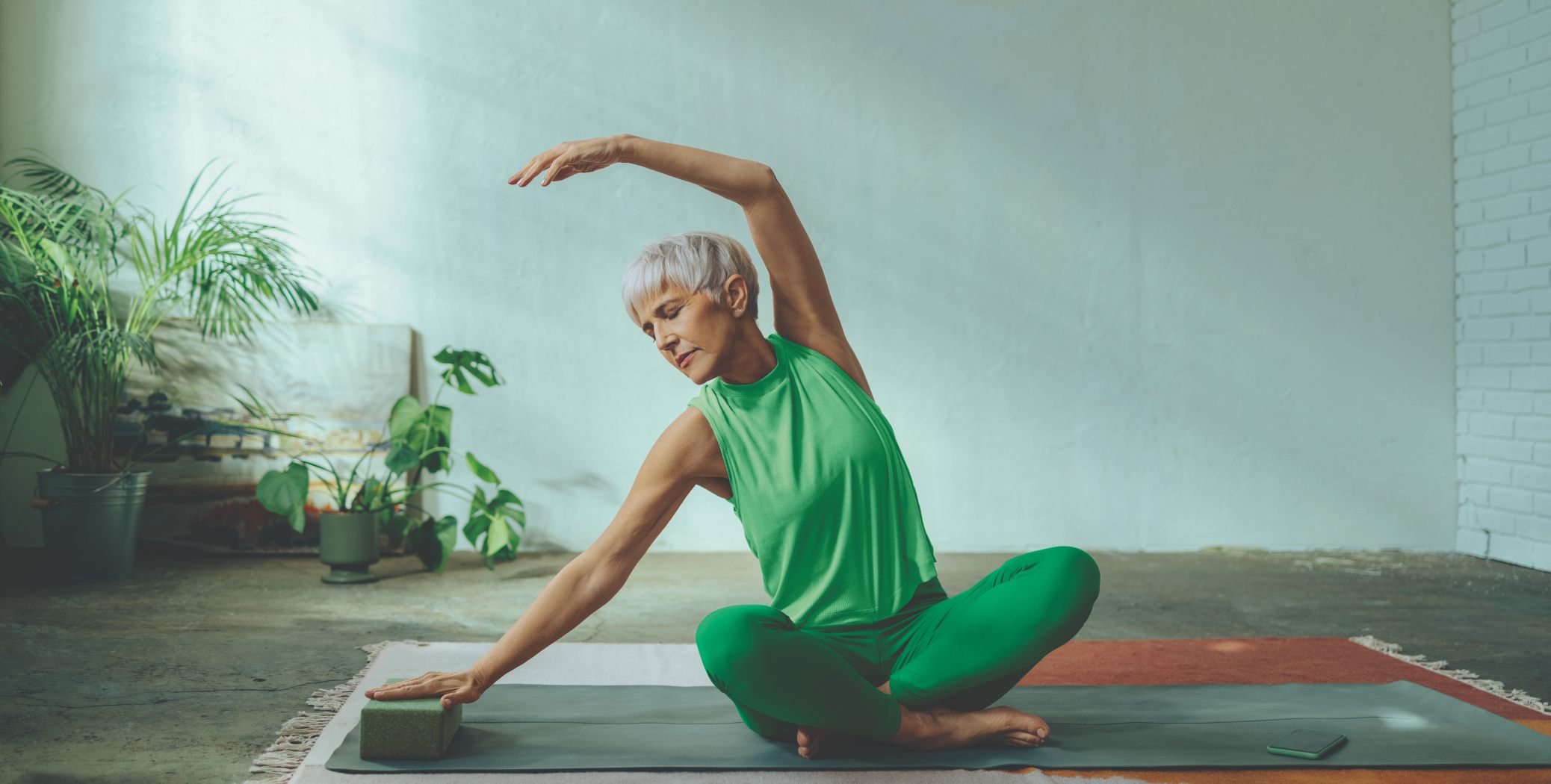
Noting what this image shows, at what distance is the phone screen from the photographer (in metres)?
1.83

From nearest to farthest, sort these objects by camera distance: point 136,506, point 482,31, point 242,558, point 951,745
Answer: point 951,745, point 136,506, point 242,558, point 482,31

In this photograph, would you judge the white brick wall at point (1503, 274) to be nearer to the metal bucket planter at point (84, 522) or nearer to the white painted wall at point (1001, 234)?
the white painted wall at point (1001, 234)

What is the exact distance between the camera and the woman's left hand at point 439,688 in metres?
1.75

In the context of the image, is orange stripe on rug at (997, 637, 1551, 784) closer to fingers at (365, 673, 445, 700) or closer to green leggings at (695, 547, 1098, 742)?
green leggings at (695, 547, 1098, 742)

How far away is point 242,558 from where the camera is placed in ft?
13.2

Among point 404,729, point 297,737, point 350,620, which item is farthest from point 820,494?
point 350,620

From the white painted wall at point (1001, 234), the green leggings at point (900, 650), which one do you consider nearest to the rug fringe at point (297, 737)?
the green leggings at point (900, 650)

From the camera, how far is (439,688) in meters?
1.77

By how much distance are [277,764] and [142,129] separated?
10.4 ft

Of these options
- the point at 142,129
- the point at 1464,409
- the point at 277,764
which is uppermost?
the point at 142,129

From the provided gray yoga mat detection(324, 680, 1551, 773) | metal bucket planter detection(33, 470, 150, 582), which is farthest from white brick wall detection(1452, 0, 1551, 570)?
metal bucket planter detection(33, 470, 150, 582)

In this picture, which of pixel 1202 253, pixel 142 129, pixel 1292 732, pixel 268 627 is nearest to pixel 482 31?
pixel 142 129

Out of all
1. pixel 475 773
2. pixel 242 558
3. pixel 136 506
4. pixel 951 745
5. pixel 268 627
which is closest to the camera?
pixel 475 773

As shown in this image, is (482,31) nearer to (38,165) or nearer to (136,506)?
(38,165)
